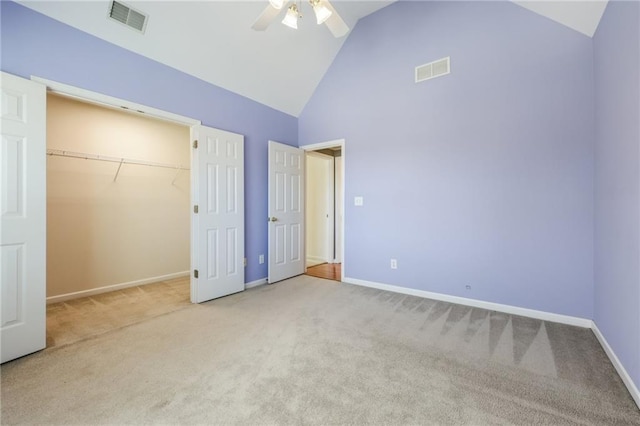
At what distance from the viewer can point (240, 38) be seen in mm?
3145

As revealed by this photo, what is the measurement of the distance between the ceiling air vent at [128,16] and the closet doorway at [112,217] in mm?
802

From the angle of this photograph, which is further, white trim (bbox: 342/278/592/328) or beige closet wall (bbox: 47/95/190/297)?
beige closet wall (bbox: 47/95/190/297)

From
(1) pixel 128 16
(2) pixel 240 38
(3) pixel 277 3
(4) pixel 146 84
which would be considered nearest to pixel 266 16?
(3) pixel 277 3

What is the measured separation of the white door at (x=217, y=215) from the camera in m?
3.23

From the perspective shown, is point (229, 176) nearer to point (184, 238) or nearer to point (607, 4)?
point (184, 238)

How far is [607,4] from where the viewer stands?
6.96 ft

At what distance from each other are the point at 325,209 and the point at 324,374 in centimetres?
399

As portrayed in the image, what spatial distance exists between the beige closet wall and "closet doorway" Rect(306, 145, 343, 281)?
2435mm

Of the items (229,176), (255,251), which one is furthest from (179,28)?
(255,251)

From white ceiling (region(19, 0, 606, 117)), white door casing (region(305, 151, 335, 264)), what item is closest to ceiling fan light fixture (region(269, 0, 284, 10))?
white ceiling (region(19, 0, 606, 117))

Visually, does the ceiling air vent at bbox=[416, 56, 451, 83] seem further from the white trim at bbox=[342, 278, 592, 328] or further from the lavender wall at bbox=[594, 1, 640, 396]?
the white trim at bbox=[342, 278, 592, 328]

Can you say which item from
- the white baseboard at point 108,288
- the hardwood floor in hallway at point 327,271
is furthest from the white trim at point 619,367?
the white baseboard at point 108,288

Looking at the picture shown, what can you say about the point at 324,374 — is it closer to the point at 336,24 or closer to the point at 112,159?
the point at 336,24

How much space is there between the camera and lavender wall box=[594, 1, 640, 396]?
1.66m
